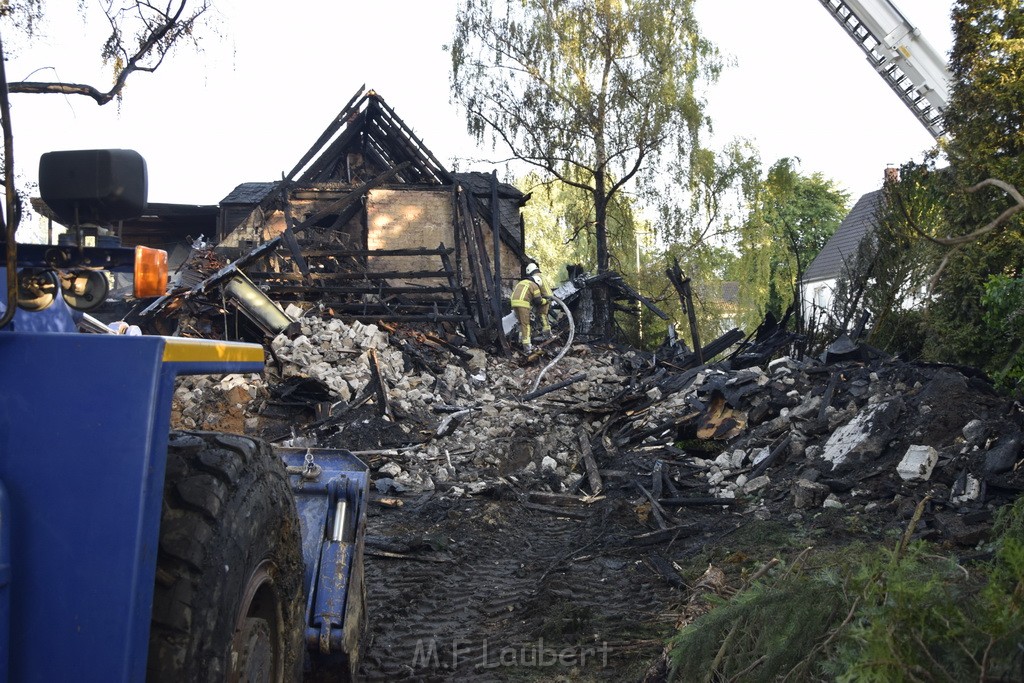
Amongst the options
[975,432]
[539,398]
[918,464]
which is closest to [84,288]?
[918,464]

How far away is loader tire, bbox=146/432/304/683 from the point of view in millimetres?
2271

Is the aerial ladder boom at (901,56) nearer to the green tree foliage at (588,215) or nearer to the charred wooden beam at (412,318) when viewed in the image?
the green tree foliage at (588,215)

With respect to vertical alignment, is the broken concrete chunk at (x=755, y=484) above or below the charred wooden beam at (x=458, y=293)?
below

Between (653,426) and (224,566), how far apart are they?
1041 cm

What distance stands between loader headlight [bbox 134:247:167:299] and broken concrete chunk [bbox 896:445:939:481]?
290 inches

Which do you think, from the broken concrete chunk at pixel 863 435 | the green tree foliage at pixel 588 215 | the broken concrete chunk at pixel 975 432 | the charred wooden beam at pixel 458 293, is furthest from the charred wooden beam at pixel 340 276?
the green tree foliage at pixel 588 215

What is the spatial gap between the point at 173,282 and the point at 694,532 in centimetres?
1145

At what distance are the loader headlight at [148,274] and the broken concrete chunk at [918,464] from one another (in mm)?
7367

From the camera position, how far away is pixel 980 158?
11547mm

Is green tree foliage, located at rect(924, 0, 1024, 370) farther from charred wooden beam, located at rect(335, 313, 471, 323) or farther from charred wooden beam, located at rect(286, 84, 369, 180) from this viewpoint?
charred wooden beam, located at rect(286, 84, 369, 180)

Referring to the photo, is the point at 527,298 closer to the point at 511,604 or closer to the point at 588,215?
the point at 511,604

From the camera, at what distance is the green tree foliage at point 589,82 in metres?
31.0

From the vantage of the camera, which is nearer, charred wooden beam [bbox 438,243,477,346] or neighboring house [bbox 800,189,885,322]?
charred wooden beam [bbox 438,243,477,346]

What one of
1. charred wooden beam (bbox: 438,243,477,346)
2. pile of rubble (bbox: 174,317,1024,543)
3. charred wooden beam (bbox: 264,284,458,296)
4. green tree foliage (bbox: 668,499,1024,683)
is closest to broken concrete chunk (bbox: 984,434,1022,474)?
pile of rubble (bbox: 174,317,1024,543)
